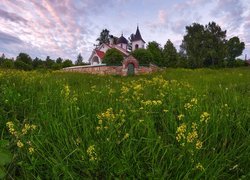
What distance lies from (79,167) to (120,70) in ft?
81.4

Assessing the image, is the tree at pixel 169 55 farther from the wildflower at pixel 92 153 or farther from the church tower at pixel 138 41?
the wildflower at pixel 92 153

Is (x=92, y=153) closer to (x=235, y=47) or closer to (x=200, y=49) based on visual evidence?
(x=200, y=49)

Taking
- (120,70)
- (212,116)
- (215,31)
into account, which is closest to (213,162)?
(212,116)

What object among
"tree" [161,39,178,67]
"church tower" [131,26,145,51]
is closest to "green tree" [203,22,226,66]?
"tree" [161,39,178,67]

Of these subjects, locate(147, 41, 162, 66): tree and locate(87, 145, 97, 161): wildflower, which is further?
locate(147, 41, 162, 66): tree

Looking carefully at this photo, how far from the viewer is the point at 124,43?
205ft

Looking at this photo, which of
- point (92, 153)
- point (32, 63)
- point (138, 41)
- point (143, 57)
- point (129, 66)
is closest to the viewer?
point (92, 153)

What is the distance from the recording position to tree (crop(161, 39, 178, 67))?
48.1 metres

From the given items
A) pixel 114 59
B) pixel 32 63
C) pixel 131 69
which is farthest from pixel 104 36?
pixel 131 69

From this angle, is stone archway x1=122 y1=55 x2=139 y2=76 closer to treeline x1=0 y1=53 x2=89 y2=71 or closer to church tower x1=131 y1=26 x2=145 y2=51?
treeline x1=0 y1=53 x2=89 y2=71

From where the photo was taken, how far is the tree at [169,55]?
48.1 metres

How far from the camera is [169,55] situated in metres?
49.6

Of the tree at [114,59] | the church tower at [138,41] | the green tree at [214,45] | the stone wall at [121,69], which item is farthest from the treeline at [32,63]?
the green tree at [214,45]

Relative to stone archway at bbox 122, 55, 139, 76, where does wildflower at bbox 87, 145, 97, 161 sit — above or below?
above
